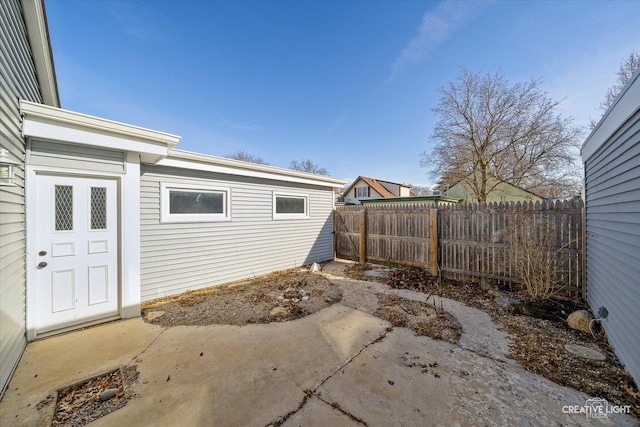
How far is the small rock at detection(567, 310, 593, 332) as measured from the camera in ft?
9.86

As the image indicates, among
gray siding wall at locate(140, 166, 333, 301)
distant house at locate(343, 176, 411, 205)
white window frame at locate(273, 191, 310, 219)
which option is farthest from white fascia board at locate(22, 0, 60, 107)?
distant house at locate(343, 176, 411, 205)

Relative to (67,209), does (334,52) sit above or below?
above

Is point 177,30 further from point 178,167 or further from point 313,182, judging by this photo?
point 313,182

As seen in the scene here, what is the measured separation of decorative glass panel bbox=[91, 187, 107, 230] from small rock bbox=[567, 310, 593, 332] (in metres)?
6.82

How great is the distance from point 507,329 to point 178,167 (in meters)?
6.07

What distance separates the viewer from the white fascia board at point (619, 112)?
199 cm

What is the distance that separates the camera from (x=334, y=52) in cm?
867

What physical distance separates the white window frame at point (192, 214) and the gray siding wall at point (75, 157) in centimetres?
93

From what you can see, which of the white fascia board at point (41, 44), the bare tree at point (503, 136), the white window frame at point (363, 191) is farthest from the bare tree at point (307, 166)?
the white fascia board at point (41, 44)

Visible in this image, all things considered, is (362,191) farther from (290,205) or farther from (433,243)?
(433,243)

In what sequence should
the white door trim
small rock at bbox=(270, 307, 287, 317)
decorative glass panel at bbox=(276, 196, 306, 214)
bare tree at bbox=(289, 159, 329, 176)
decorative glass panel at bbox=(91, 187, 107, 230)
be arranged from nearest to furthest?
decorative glass panel at bbox=(91, 187, 107, 230) → the white door trim → small rock at bbox=(270, 307, 287, 317) → decorative glass panel at bbox=(276, 196, 306, 214) → bare tree at bbox=(289, 159, 329, 176)

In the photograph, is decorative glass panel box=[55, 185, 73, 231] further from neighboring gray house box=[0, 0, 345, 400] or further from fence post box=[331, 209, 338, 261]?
fence post box=[331, 209, 338, 261]

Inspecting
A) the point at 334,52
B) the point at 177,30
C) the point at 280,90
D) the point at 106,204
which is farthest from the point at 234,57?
the point at 106,204

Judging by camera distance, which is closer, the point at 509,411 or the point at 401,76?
the point at 509,411
